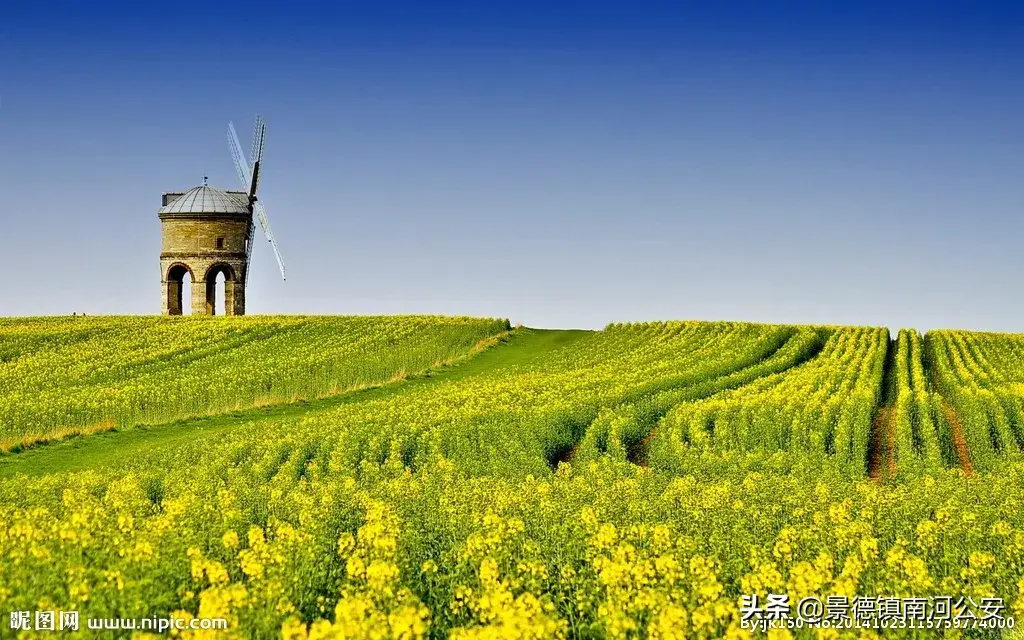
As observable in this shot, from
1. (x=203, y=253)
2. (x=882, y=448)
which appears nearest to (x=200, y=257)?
(x=203, y=253)

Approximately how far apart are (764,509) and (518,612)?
9.22m

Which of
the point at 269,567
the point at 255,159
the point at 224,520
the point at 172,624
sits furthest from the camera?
the point at 255,159

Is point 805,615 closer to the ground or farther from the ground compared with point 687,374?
closer to the ground

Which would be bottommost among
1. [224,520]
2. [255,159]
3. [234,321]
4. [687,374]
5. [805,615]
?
[805,615]

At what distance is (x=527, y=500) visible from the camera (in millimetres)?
20359

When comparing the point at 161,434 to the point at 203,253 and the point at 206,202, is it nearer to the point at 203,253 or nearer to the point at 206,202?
the point at 203,253

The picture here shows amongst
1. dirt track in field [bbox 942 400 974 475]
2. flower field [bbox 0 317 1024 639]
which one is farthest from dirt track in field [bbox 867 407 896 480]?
dirt track in field [bbox 942 400 974 475]

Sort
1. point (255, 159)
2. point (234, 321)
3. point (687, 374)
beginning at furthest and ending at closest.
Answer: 1. point (255, 159)
2. point (234, 321)
3. point (687, 374)

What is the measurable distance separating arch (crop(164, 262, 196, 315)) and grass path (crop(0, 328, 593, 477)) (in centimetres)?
2799

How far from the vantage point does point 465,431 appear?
34.9 meters

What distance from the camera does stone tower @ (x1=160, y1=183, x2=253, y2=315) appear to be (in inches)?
3169

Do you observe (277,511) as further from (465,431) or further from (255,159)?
(255,159)

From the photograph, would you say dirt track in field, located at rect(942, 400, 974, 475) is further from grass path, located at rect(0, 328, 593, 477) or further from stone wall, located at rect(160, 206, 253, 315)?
stone wall, located at rect(160, 206, 253, 315)

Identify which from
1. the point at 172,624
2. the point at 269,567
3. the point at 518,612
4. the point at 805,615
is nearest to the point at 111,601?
the point at 172,624
